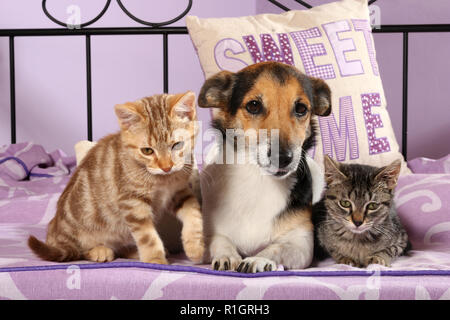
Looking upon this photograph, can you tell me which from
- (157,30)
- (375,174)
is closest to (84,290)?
(375,174)

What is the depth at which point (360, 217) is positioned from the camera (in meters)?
1.03

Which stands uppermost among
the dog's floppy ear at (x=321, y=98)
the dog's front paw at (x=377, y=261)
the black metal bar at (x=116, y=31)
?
the black metal bar at (x=116, y=31)

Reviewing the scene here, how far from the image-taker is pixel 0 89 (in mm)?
2521

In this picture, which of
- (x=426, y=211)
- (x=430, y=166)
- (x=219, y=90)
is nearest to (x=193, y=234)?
(x=219, y=90)

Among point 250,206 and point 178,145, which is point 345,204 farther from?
point 178,145

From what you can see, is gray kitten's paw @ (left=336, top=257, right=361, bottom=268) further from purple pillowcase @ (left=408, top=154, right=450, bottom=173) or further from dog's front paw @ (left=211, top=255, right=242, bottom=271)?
purple pillowcase @ (left=408, top=154, right=450, bottom=173)

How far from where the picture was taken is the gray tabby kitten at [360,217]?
1038mm

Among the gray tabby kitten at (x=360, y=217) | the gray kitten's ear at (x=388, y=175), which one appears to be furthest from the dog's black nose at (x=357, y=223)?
the gray kitten's ear at (x=388, y=175)

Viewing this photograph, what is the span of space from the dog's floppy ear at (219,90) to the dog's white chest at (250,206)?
0.14 metres

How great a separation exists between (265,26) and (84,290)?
0.98 metres

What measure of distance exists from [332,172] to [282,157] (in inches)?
7.8

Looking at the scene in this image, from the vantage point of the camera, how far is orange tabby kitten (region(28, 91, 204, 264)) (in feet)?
3.22

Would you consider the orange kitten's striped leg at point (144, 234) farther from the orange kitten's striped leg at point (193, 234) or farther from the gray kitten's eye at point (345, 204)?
the gray kitten's eye at point (345, 204)
